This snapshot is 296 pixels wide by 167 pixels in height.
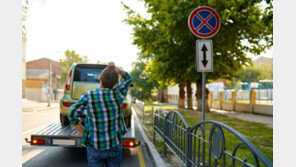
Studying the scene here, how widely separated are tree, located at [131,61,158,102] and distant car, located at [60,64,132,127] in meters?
41.0

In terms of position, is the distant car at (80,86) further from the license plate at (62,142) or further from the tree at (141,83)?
the tree at (141,83)

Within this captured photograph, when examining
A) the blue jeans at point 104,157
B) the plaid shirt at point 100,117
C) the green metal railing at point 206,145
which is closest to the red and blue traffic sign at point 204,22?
the green metal railing at point 206,145

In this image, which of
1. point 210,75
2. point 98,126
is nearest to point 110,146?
point 98,126

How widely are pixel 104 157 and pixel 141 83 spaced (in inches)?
1874

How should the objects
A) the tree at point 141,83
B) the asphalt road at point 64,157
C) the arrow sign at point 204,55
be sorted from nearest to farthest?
the arrow sign at point 204,55, the asphalt road at point 64,157, the tree at point 141,83

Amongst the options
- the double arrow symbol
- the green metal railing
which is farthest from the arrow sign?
the green metal railing

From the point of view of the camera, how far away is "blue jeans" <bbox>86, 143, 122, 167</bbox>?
2.89 m

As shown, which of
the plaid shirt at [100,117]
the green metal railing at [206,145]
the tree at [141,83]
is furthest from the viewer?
the tree at [141,83]

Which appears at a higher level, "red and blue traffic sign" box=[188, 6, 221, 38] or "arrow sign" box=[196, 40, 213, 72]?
"red and blue traffic sign" box=[188, 6, 221, 38]

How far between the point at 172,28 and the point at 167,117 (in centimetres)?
1133

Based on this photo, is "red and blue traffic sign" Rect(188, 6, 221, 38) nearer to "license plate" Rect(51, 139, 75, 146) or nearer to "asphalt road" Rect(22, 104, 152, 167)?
"asphalt road" Rect(22, 104, 152, 167)

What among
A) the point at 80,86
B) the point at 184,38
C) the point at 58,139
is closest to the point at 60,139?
the point at 58,139

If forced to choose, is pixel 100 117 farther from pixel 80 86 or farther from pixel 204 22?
pixel 80 86

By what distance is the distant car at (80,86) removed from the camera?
267 inches
